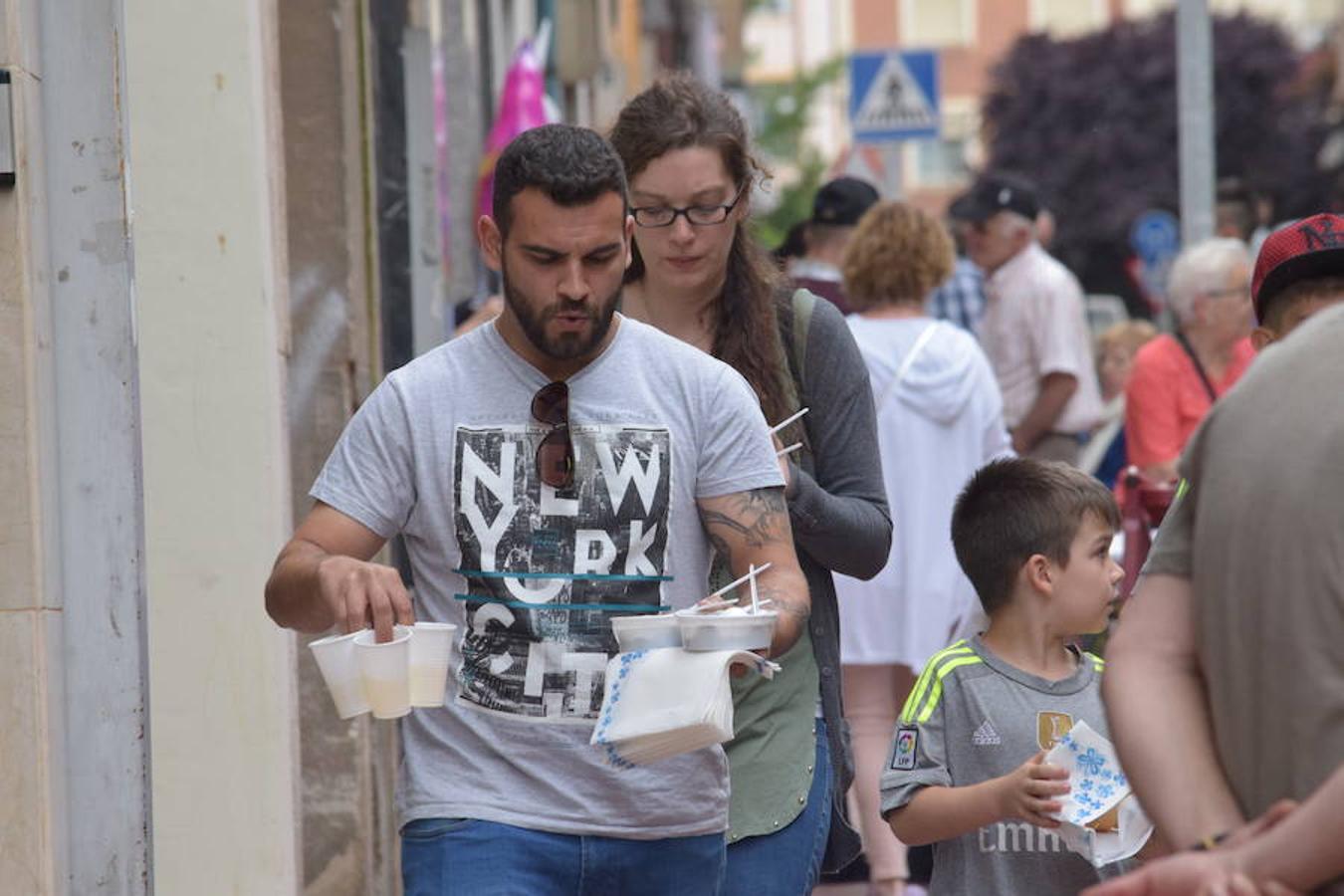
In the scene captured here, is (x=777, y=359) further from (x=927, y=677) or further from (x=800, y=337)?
(x=927, y=677)

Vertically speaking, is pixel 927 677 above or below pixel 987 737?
above

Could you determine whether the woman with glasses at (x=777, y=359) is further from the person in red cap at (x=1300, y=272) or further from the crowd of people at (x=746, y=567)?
the person in red cap at (x=1300, y=272)

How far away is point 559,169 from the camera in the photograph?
4.20 m

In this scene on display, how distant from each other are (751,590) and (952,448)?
401 cm

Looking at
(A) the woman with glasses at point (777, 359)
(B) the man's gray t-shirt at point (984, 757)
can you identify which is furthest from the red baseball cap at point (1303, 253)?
(B) the man's gray t-shirt at point (984, 757)

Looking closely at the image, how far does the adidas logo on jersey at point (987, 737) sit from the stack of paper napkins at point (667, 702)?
146 cm

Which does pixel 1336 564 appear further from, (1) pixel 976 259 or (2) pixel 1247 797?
(1) pixel 976 259

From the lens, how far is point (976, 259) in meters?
11.3

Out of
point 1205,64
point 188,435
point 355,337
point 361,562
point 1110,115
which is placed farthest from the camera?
point 1110,115

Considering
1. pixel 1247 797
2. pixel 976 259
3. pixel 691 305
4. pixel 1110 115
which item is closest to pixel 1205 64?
pixel 976 259

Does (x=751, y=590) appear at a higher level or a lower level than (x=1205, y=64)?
lower

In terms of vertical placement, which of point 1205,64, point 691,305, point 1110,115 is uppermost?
point 1110,115

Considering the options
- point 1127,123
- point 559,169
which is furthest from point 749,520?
point 1127,123

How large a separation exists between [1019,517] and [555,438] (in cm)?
172
